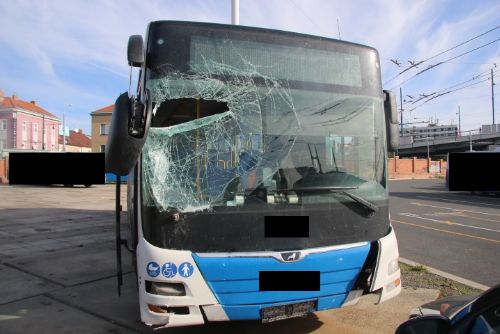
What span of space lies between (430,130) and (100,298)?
10460 cm

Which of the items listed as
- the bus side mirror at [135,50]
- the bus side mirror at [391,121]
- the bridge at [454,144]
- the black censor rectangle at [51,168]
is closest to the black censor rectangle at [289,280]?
the bus side mirror at [391,121]

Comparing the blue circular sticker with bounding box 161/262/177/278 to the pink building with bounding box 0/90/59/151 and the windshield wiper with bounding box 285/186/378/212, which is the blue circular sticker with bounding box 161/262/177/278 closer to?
the windshield wiper with bounding box 285/186/378/212

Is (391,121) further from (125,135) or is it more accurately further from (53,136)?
(53,136)

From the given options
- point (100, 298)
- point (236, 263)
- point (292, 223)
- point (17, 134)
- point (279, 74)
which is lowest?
point (100, 298)

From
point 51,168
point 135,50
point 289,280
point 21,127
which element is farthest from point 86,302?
point 21,127

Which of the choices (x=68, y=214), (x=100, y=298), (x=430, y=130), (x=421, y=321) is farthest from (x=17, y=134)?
(x=430, y=130)

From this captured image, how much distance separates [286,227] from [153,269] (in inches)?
42.3

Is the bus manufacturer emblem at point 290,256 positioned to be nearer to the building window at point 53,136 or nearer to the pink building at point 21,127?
the pink building at point 21,127

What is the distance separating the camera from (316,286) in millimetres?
3494

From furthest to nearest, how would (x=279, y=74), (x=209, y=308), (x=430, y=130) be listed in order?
(x=430, y=130)
(x=279, y=74)
(x=209, y=308)

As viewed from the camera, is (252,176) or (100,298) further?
A: (100,298)

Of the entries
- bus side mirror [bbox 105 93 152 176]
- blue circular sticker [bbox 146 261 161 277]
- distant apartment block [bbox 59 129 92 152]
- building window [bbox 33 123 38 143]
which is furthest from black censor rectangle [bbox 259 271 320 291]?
distant apartment block [bbox 59 129 92 152]

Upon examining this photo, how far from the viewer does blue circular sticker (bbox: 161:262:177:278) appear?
324 cm

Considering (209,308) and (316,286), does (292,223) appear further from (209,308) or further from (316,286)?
(209,308)
